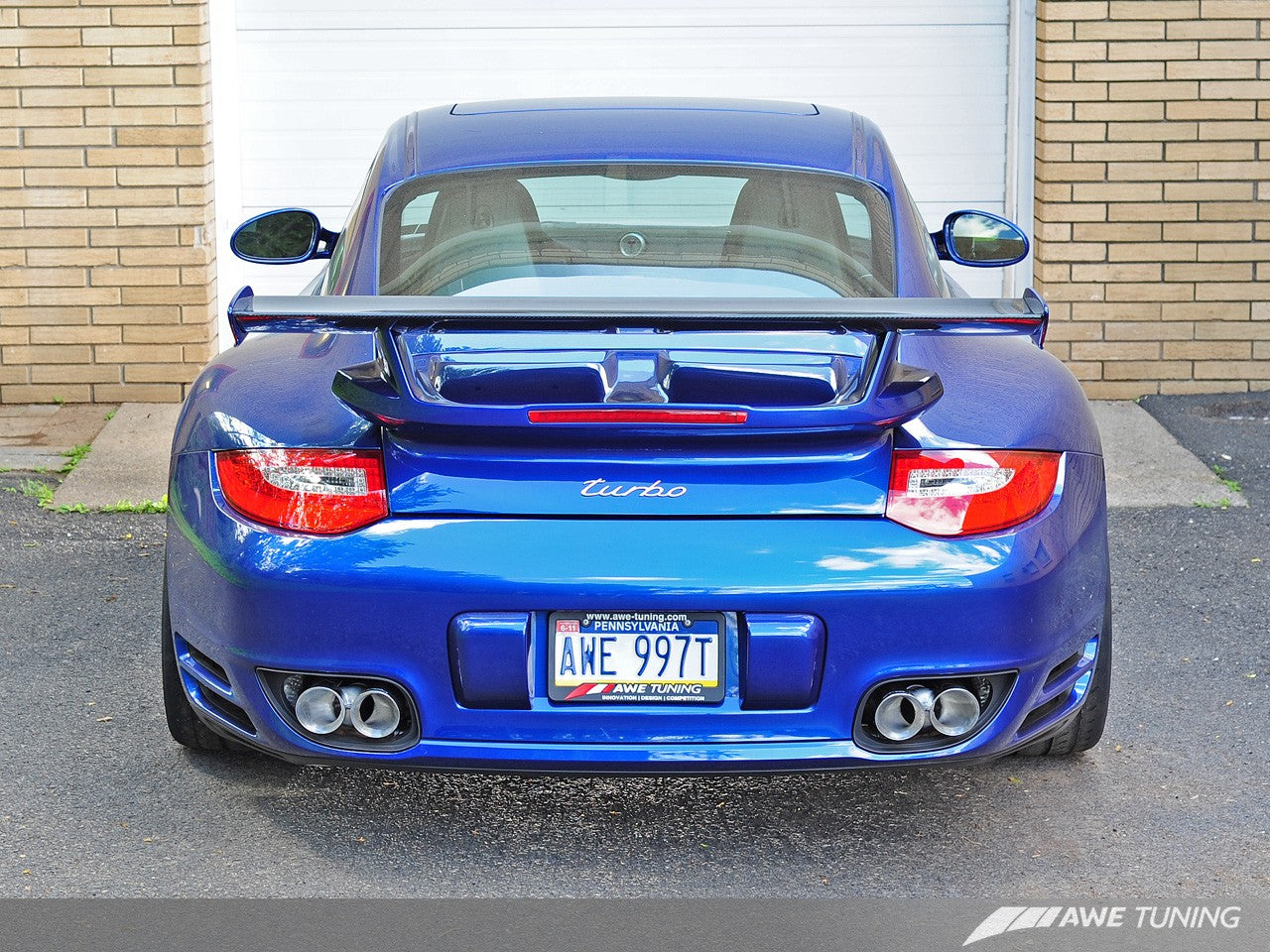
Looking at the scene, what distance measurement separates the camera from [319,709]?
10.8 ft

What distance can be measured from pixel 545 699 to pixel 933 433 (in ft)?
2.91

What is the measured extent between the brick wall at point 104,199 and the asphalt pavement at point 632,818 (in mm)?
3326

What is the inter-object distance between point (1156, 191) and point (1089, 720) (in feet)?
15.1

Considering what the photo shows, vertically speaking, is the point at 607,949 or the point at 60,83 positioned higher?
the point at 60,83

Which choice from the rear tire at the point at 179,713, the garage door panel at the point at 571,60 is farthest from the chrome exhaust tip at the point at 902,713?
the garage door panel at the point at 571,60

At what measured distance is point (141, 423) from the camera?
7.52 m

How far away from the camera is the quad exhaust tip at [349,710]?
323 centimetres

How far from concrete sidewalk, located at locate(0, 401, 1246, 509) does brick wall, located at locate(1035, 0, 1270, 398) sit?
1.45 ft

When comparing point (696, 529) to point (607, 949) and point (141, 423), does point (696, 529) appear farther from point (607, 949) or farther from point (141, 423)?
point (141, 423)

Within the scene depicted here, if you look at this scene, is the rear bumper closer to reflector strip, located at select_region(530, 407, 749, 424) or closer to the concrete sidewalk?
reflector strip, located at select_region(530, 407, 749, 424)

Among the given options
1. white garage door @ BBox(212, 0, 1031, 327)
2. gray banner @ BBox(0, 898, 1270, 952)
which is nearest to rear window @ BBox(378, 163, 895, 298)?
gray banner @ BBox(0, 898, 1270, 952)

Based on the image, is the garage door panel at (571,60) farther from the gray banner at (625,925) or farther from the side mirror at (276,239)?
the gray banner at (625,925)

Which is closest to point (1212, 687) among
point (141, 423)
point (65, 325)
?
point (141, 423)

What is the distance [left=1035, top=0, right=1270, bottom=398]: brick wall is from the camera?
25.5 ft
